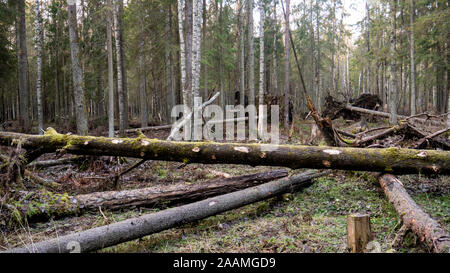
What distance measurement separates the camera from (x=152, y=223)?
371 cm

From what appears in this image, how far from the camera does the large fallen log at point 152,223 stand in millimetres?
3043

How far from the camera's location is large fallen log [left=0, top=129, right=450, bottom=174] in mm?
4754

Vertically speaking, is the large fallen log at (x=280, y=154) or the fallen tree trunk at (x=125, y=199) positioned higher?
the large fallen log at (x=280, y=154)

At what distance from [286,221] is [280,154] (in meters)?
1.18

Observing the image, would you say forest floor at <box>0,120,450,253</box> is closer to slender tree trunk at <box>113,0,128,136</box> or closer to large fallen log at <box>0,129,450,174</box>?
large fallen log at <box>0,129,450,174</box>

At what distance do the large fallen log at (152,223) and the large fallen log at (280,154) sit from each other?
62cm

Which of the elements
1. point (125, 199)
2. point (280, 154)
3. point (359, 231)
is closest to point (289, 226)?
point (280, 154)

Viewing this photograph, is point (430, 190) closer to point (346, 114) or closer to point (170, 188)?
point (170, 188)

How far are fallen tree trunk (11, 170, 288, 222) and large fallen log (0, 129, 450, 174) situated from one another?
0.54 metres

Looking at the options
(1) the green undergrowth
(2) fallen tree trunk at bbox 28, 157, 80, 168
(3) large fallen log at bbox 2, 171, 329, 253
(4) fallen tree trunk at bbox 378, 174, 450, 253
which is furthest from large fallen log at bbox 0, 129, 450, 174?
(2) fallen tree trunk at bbox 28, 157, 80, 168

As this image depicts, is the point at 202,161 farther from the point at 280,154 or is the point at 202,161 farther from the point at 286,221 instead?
the point at 286,221

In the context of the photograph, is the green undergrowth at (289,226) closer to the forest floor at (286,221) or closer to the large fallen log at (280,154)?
the forest floor at (286,221)

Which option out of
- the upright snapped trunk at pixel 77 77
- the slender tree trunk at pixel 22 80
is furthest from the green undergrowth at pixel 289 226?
the slender tree trunk at pixel 22 80

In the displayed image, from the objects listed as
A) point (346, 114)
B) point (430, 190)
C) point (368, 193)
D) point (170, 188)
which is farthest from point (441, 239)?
point (346, 114)
